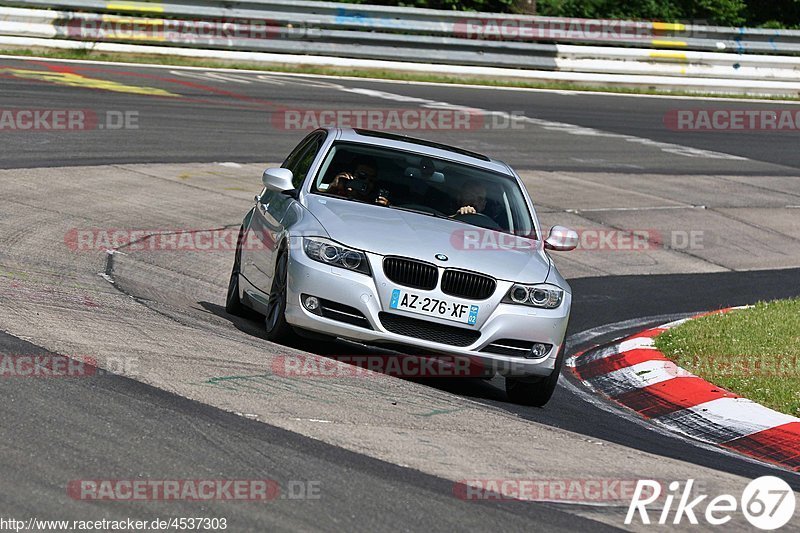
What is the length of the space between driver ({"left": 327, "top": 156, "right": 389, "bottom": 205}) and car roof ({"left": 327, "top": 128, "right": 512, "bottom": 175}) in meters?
0.28

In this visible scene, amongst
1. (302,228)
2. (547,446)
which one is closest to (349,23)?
(302,228)

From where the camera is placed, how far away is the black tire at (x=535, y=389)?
8.21 metres

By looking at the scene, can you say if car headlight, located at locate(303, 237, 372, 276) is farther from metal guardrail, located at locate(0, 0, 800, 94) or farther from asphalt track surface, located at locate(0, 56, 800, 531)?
metal guardrail, located at locate(0, 0, 800, 94)

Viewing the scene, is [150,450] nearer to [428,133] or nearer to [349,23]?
[428,133]

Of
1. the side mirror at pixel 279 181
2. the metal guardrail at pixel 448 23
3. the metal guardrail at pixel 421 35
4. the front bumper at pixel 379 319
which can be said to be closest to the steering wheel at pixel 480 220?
the front bumper at pixel 379 319

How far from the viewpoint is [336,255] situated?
789 centimetres

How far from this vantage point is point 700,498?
5730 mm

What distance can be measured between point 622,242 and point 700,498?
32.6 ft

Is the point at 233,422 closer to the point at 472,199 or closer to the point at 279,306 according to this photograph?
the point at 279,306

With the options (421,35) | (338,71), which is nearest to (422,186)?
(338,71)

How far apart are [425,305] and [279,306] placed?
1.02 m

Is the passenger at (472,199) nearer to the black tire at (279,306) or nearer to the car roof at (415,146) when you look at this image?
the car roof at (415,146)

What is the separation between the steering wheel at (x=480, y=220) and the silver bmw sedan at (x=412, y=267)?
1 cm

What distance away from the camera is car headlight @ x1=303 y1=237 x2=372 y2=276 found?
7.82 meters
